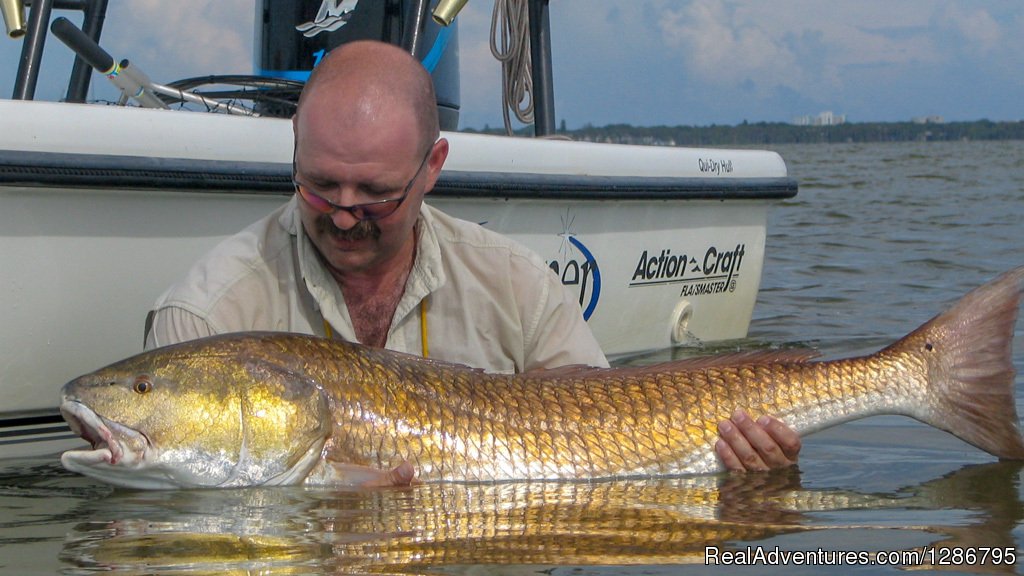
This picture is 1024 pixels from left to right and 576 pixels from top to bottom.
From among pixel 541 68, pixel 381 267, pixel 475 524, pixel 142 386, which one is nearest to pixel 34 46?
pixel 541 68

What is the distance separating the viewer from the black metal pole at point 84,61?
6418mm

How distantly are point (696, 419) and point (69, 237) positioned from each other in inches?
80.9

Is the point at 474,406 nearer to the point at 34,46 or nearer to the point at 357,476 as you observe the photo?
the point at 357,476

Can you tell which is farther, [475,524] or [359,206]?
[359,206]

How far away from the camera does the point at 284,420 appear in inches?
132

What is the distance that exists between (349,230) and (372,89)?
404 mm

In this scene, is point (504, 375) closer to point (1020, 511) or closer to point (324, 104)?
point (324, 104)

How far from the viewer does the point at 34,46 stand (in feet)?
18.4

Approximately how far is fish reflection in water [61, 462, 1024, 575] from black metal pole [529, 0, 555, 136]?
10.6 feet

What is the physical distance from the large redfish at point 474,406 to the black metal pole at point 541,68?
295cm

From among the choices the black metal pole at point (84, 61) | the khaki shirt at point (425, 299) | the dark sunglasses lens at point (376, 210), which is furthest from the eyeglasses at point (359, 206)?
the black metal pole at point (84, 61)

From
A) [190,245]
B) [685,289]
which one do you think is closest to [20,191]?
[190,245]

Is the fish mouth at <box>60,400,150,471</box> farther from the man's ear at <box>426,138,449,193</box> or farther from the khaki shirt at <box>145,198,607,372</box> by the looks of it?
the man's ear at <box>426,138,449,193</box>

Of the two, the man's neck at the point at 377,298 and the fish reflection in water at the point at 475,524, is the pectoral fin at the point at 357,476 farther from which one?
the man's neck at the point at 377,298
